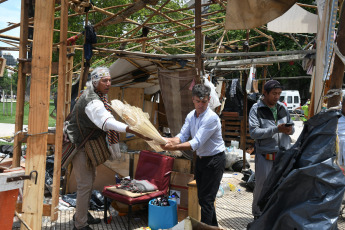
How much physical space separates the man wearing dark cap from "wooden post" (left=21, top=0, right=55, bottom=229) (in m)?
2.51

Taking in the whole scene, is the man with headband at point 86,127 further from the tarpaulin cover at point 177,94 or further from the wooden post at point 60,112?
the tarpaulin cover at point 177,94

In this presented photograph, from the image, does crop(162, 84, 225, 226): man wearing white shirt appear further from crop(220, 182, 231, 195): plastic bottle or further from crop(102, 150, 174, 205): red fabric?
crop(220, 182, 231, 195): plastic bottle

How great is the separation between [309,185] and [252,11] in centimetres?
187

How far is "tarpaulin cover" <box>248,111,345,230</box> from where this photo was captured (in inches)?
75.9

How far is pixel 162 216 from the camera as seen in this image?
3.92 m

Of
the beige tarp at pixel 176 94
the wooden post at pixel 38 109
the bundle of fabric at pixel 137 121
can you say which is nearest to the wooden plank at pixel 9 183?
the wooden post at pixel 38 109

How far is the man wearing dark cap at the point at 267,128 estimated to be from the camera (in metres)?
3.72

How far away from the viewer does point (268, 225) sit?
2.13 meters

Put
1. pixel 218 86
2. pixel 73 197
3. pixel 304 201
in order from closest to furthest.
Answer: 1. pixel 304 201
2. pixel 73 197
3. pixel 218 86

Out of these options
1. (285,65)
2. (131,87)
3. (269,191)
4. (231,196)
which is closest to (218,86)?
(131,87)

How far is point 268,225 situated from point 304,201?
12.6 inches

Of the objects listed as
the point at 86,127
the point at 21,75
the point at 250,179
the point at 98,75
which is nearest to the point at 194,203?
the point at 86,127

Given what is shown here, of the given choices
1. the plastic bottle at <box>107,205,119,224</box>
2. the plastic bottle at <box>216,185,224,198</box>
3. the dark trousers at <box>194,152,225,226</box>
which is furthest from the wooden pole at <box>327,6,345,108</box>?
the plastic bottle at <box>216,185,224,198</box>

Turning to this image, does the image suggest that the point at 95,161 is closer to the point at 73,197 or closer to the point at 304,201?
the point at 73,197
